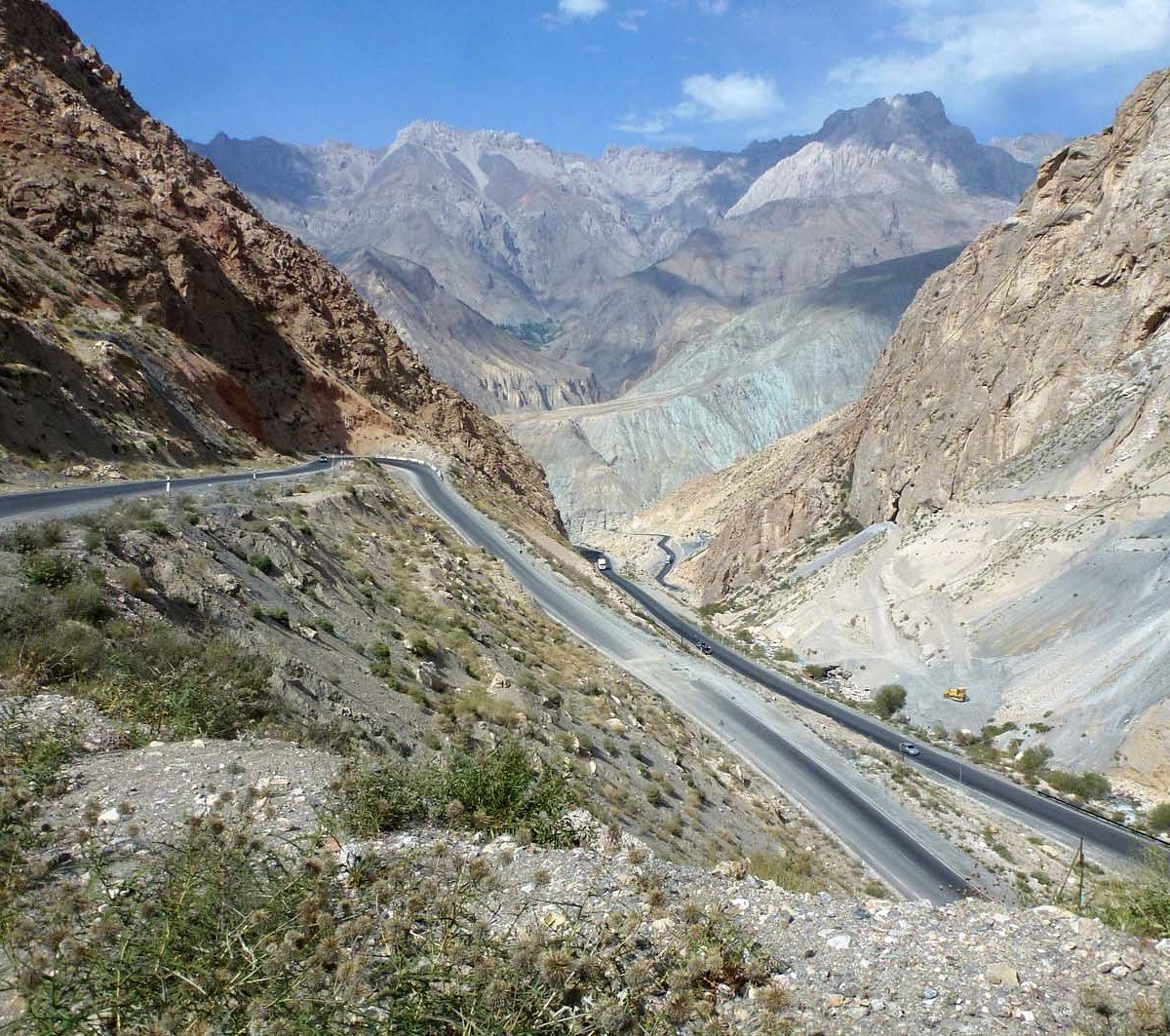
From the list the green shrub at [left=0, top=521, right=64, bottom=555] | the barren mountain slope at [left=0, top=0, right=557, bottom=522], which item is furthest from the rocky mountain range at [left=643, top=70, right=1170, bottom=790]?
the green shrub at [left=0, top=521, right=64, bottom=555]

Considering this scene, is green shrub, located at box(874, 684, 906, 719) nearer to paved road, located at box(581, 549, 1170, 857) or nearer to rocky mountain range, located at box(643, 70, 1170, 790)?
rocky mountain range, located at box(643, 70, 1170, 790)

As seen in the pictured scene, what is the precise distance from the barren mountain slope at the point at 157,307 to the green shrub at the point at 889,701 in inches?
1020

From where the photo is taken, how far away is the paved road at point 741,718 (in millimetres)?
17141

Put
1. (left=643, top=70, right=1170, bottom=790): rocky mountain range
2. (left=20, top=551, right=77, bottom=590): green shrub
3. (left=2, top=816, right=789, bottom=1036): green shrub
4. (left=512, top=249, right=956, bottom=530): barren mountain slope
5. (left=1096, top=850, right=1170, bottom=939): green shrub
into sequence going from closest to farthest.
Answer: (left=2, top=816, right=789, bottom=1036): green shrub → (left=1096, top=850, right=1170, bottom=939): green shrub → (left=20, top=551, right=77, bottom=590): green shrub → (left=643, top=70, right=1170, bottom=790): rocky mountain range → (left=512, top=249, right=956, bottom=530): barren mountain slope

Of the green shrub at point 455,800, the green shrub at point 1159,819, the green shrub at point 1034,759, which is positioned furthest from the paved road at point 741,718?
the green shrub at point 455,800

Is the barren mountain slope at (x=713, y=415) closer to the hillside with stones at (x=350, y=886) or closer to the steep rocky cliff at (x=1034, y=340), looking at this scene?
the steep rocky cliff at (x=1034, y=340)

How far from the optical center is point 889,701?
35.2 meters

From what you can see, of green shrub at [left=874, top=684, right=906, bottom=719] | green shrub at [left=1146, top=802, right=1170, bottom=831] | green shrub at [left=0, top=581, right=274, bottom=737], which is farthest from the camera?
green shrub at [left=874, top=684, right=906, bottom=719]

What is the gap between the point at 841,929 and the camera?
18.8 feet

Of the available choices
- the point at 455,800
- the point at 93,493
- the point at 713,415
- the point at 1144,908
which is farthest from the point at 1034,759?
the point at 713,415

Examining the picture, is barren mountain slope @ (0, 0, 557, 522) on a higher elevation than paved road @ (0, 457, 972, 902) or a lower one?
higher

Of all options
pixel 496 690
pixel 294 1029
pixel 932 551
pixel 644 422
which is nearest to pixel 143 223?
pixel 496 690

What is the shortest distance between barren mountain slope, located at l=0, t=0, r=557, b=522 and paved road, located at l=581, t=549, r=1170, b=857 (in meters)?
20.8

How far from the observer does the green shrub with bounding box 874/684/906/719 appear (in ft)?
115
